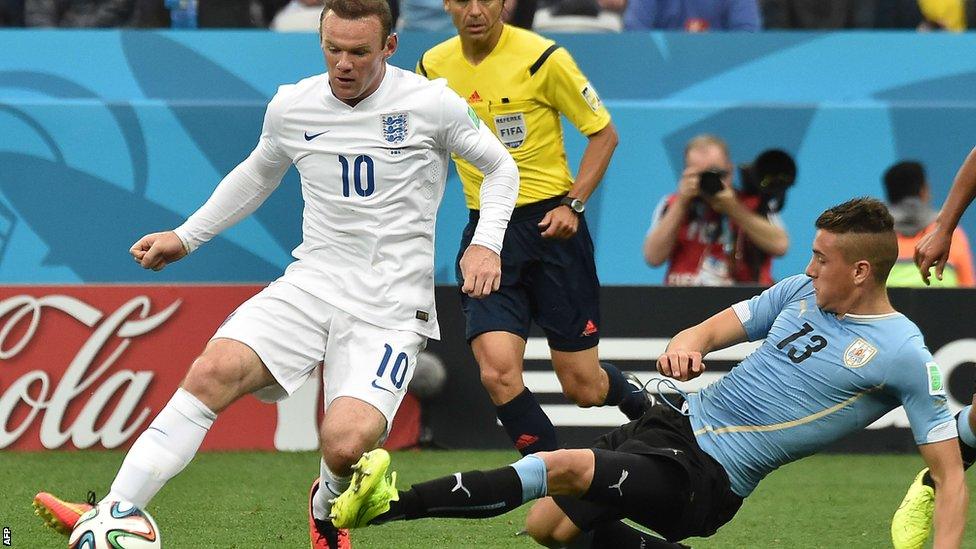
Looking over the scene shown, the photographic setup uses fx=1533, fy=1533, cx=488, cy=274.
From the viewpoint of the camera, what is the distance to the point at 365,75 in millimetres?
5141

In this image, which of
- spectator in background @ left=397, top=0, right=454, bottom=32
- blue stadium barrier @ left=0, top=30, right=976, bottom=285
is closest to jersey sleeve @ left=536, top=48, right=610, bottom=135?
blue stadium barrier @ left=0, top=30, right=976, bottom=285

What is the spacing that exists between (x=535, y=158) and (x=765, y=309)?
202 centimetres

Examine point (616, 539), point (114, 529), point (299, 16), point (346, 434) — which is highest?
point (299, 16)

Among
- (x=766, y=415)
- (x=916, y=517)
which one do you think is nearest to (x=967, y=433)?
(x=916, y=517)

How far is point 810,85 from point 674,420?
20.4 feet

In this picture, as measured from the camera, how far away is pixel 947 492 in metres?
4.49

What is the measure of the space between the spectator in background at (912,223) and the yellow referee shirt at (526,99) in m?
2.95

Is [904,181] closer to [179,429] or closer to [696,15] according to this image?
[696,15]

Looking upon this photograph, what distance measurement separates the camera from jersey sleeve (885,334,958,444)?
4.57 m

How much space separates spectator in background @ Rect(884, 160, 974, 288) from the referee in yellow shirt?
2813 millimetres

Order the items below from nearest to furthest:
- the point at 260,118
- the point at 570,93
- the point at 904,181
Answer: the point at 570,93, the point at 904,181, the point at 260,118

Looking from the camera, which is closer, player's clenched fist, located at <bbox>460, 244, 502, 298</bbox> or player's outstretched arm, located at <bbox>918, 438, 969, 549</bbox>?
player's outstretched arm, located at <bbox>918, 438, 969, 549</bbox>

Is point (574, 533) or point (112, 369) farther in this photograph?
point (112, 369)

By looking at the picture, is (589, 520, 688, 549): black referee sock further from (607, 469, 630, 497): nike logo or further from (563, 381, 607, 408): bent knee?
(563, 381, 607, 408): bent knee
